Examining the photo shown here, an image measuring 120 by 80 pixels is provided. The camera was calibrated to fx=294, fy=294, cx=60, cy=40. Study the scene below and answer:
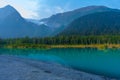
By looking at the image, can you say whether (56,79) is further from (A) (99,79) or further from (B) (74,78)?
(A) (99,79)

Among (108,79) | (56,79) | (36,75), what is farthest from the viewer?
(108,79)

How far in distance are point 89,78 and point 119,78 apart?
611 centimetres

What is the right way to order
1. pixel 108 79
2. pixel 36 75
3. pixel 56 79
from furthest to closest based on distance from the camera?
1. pixel 108 79
2. pixel 36 75
3. pixel 56 79

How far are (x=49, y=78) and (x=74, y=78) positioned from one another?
16.7 ft

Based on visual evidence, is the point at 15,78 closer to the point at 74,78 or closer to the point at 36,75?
the point at 36,75

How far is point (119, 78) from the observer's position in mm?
49219

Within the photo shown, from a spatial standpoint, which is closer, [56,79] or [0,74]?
[56,79]

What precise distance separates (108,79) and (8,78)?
52.5 feet

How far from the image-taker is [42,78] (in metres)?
41.1

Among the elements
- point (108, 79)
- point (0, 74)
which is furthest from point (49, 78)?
point (108, 79)

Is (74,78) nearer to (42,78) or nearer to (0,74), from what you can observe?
(42,78)

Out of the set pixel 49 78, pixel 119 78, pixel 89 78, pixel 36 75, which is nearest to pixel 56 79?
pixel 49 78

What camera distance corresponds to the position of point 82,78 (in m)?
45.7

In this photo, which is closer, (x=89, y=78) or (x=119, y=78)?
(x=89, y=78)
